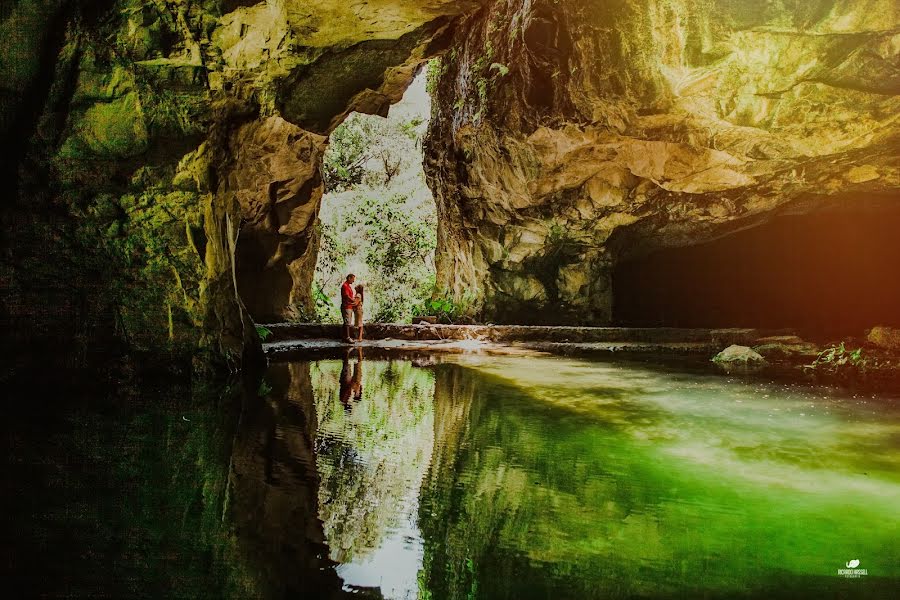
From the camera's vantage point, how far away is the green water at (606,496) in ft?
6.84

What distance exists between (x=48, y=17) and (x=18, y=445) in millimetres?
4884

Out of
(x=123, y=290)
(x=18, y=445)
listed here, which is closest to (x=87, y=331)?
(x=123, y=290)

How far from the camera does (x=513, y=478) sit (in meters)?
3.23

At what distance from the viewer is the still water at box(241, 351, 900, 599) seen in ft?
6.84

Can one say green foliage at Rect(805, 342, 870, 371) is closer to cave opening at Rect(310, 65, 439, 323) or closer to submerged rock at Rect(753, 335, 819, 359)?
submerged rock at Rect(753, 335, 819, 359)

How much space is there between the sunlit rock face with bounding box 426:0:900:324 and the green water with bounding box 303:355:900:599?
4254 millimetres

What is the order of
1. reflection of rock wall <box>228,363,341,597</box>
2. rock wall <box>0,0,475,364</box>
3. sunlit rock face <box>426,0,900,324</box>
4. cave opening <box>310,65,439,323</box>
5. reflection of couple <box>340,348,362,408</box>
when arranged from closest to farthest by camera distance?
reflection of rock wall <box>228,363,341,597</box>, reflection of couple <box>340,348,362,408</box>, rock wall <box>0,0,475,364</box>, sunlit rock face <box>426,0,900,324</box>, cave opening <box>310,65,439,323</box>

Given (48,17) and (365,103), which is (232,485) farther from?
(365,103)

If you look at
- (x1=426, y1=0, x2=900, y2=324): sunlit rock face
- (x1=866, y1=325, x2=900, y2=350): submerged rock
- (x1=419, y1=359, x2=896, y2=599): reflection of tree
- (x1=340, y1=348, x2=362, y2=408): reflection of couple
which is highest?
(x1=426, y1=0, x2=900, y2=324): sunlit rock face

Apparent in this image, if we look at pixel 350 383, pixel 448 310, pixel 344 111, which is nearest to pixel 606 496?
pixel 350 383

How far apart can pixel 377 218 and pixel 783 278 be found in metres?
13.0

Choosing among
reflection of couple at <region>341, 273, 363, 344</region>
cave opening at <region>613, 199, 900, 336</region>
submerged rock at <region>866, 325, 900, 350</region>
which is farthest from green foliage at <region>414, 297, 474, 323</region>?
submerged rock at <region>866, 325, 900, 350</region>

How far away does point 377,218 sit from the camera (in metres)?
21.0

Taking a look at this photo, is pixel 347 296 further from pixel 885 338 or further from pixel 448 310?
pixel 885 338
